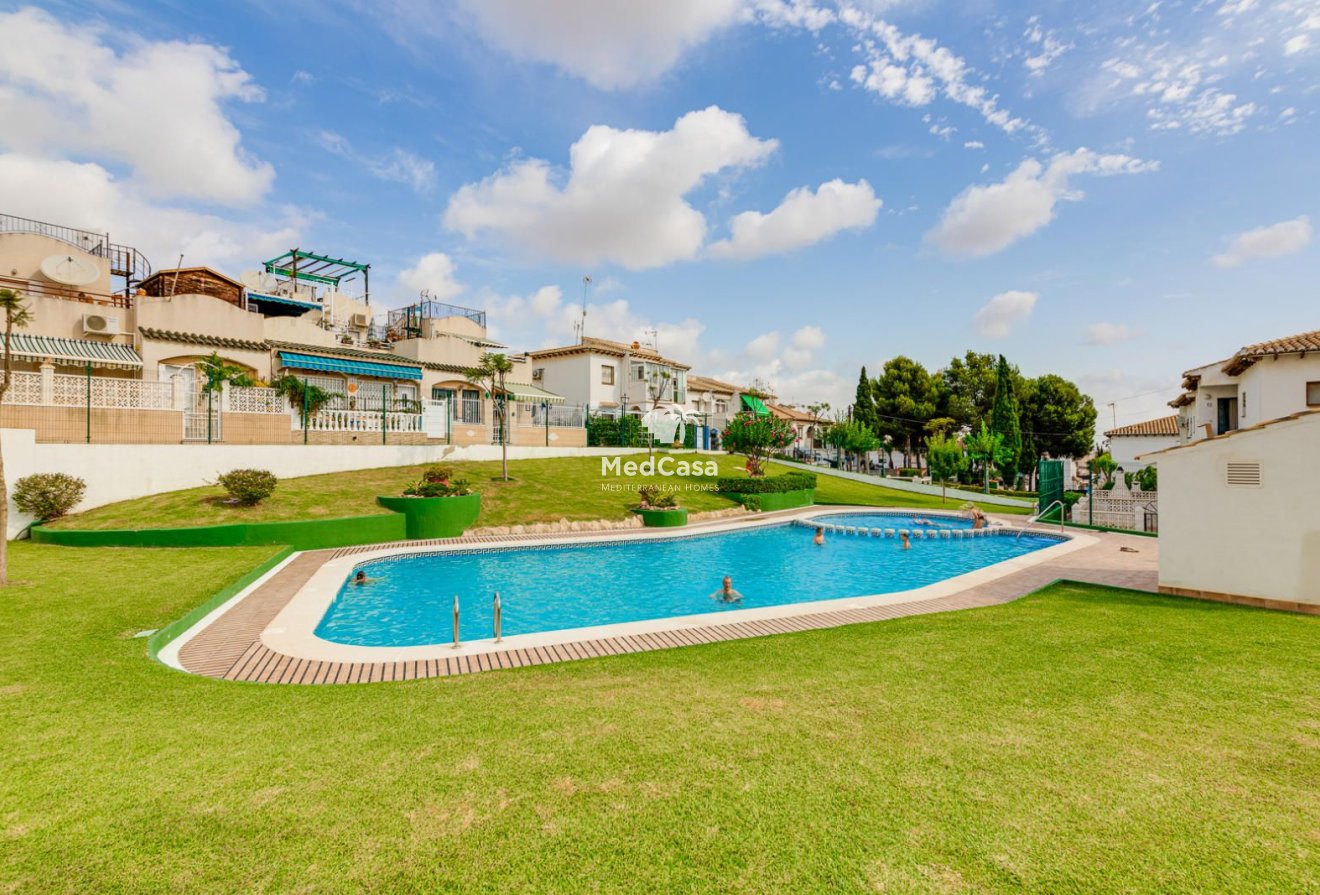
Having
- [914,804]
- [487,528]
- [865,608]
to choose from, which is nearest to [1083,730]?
[914,804]

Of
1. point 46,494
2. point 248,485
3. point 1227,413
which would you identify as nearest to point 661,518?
point 248,485

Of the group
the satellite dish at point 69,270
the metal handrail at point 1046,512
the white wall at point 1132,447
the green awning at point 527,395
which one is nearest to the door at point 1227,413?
the metal handrail at point 1046,512

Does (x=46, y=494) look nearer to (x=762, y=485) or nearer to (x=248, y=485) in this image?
(x=248, y=485)

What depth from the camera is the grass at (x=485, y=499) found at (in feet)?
57.5

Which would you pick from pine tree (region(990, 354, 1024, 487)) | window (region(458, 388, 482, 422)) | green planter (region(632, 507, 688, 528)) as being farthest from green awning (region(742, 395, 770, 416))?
green planter (region(632, 507, 688, 528))

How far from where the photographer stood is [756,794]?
168 inches

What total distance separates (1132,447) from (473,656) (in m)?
58.9

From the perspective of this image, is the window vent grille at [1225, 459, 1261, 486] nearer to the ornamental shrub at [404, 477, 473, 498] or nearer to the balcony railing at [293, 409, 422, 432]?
the ornamental shrub at [404, 477, 473, 498]

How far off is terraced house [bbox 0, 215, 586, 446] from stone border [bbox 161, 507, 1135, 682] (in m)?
11.3

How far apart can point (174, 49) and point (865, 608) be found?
70.3ft

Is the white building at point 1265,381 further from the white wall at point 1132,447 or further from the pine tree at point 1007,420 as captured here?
the pine tree at point 1007,420

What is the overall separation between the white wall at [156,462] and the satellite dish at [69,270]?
50.3ft

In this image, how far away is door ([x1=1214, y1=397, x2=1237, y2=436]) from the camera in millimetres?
27948

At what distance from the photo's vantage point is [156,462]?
1941 cm
